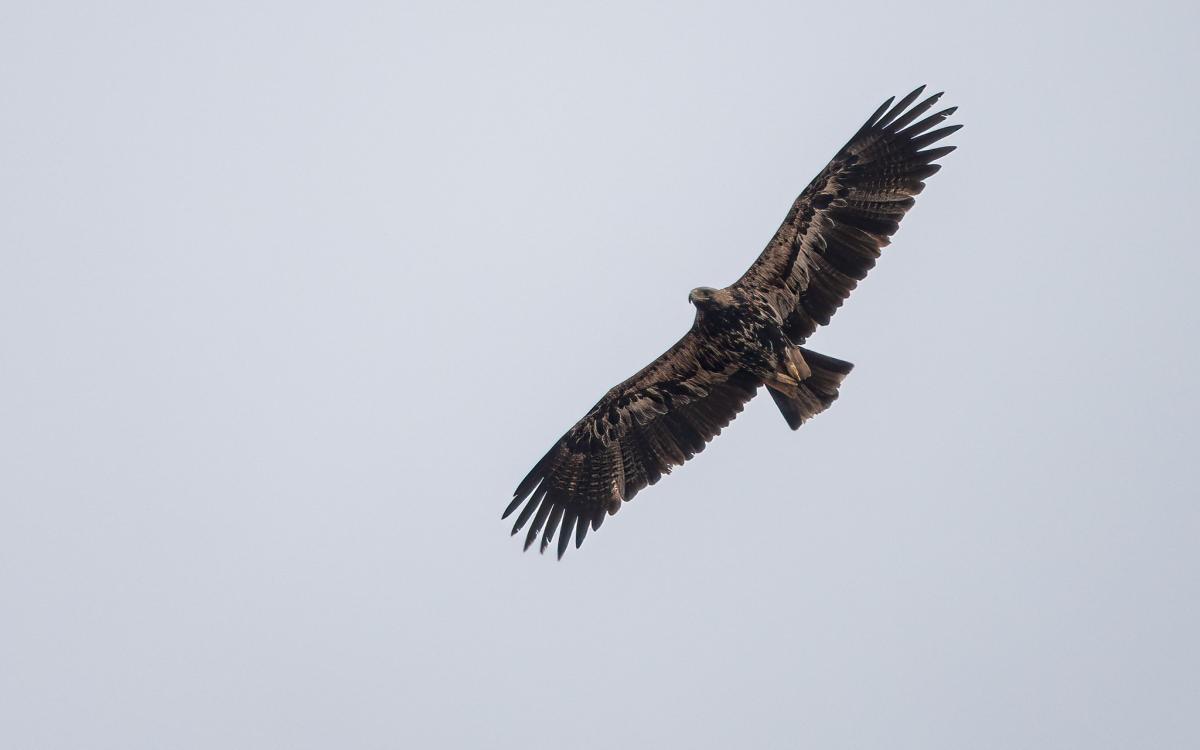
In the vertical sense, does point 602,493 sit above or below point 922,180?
below

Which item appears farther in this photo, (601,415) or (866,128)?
(601,415)

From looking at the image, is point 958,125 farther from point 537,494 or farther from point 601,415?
point 537,494

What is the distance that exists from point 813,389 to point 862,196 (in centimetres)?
253

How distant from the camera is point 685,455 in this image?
17406 millimetres

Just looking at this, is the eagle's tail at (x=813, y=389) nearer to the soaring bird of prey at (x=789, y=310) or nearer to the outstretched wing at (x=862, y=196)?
the soaring bird of prey at (x=789, y=310)

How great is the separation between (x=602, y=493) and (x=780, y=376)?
3.08m

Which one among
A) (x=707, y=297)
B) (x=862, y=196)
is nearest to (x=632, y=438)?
(x=707, y=297)

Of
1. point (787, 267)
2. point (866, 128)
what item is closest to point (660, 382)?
point (787, 267)

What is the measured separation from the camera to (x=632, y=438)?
17.6 meters

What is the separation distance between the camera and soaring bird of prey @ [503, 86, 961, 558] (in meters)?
16.0

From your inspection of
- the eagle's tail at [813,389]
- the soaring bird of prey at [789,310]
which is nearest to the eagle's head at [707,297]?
the soaring bird of prey at [789,310]

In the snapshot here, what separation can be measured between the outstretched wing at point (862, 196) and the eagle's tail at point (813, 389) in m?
1.06

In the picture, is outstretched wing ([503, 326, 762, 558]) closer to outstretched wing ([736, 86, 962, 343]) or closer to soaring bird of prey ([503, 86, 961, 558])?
soaring bird of prey ([503, 86, 961, 558])

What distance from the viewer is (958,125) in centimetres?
1598
